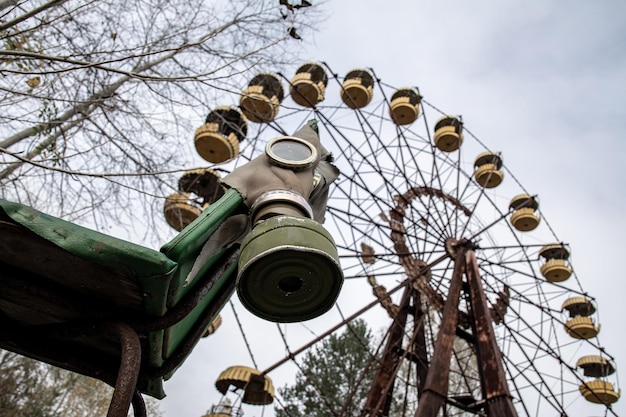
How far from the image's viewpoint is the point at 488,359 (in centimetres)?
620

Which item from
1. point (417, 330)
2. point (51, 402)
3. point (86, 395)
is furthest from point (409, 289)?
point (86, 395)

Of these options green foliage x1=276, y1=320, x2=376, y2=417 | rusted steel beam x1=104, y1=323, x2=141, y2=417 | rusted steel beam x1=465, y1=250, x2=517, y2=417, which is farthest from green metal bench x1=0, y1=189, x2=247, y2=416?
green foliage x1=276, y1=320, x2=376, y2=417

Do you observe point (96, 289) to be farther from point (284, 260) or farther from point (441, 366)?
point (441, 366)

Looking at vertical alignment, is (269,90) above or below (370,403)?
above

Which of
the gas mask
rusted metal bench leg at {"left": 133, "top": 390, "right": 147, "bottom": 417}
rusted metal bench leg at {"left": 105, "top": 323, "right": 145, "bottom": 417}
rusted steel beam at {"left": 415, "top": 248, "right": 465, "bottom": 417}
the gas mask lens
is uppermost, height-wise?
rusted steel beam at {"left": 415, "top": 248, "right": 465, "bottom": 417}

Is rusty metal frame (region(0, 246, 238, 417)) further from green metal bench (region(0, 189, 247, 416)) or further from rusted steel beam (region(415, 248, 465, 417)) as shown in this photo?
rusted steel beam (region(415, 248, 465, 417))

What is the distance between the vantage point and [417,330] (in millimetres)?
8352

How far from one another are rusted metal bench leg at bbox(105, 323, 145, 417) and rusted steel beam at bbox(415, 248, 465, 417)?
4717 mm

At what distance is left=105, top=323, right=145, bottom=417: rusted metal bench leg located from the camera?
120 cm

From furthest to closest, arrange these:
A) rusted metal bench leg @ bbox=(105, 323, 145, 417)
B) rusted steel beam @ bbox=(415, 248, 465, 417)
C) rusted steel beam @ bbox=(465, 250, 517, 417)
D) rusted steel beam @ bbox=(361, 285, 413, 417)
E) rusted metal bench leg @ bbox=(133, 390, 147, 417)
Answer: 1. rusted steel beam @ bbox=(361, 285, 413, 417)
2. rusted steel beam @ bbox=(465, 250, 517, 417)
3. rusted steel beam @ bbox=(415, 248, 465, 417)
4. rusted metal bench leg @ bbox=(133, 390, 147, 417)
5. rusted metal bench leg @ bbox=(105, 323, 145, 417)

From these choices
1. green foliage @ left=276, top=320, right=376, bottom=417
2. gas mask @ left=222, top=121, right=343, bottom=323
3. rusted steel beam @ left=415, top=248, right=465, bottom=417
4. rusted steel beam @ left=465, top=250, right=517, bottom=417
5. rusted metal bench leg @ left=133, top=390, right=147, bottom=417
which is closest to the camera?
gas mask @ left=222, top=121, right=343, bottom=323

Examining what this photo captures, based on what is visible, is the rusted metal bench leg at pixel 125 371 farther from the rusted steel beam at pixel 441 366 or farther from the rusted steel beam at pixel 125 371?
the rusted steel beam at pixel 441 366

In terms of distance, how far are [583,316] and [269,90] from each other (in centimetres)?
932

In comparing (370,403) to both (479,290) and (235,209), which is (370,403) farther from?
(235,209)
